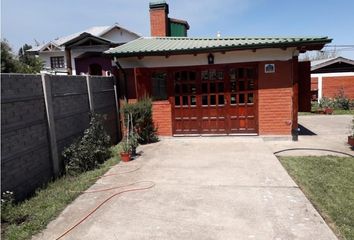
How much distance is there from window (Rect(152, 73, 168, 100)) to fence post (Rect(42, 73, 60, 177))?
478 cm

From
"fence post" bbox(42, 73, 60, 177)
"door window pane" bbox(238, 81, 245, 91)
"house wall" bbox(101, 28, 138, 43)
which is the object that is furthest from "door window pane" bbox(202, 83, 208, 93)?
"house wall" bbox(101, 28, 138, 43)

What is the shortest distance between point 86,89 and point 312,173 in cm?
576

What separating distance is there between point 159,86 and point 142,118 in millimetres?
1474

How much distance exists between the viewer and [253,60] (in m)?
10.1

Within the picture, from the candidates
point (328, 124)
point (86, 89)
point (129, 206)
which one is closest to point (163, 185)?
point (129, 206)

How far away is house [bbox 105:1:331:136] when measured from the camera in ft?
32.6

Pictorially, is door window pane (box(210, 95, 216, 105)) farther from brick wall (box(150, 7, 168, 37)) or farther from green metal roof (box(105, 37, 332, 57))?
brick wall (box(150, 7, 168, 37))

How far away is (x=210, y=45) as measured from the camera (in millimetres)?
10117

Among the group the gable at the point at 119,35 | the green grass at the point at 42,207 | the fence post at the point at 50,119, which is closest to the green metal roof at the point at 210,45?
the fence post at the point at 50,119

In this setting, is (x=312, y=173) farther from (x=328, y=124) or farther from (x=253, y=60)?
(x=328, y=124)

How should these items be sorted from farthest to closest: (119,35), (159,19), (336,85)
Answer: (119,35)
(336,85)
(159,19)

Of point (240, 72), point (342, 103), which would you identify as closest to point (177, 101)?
point (240, 72)

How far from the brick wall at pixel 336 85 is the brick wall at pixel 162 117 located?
55.1 feet

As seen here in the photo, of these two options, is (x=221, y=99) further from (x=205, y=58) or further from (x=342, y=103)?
(x=342, y=103)
